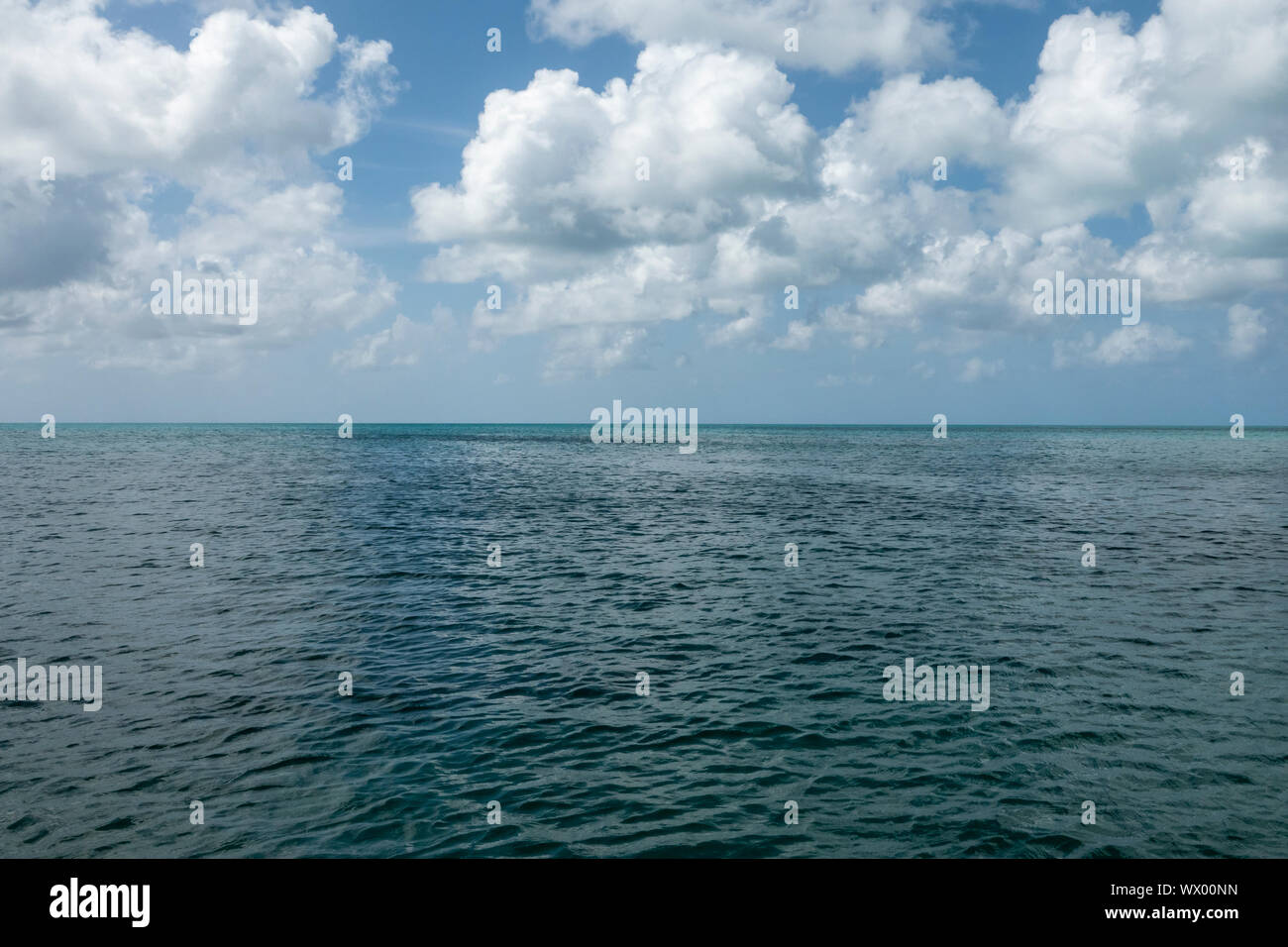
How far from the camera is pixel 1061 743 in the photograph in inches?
621

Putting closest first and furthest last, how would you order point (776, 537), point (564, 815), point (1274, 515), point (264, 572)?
point (564, 815) < point (264, 572) < point (776, 537) < point (1274, 515)

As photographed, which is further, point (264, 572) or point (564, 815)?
point (264, 572)

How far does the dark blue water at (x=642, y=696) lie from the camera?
1270 centimetres

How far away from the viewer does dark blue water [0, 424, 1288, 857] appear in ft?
41.7

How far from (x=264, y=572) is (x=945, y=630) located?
28.1 metres

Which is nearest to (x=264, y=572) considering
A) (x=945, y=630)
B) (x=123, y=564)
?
(x=123, y=564)

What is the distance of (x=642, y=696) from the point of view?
1852 cm

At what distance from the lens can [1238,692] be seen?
61.1 feet
